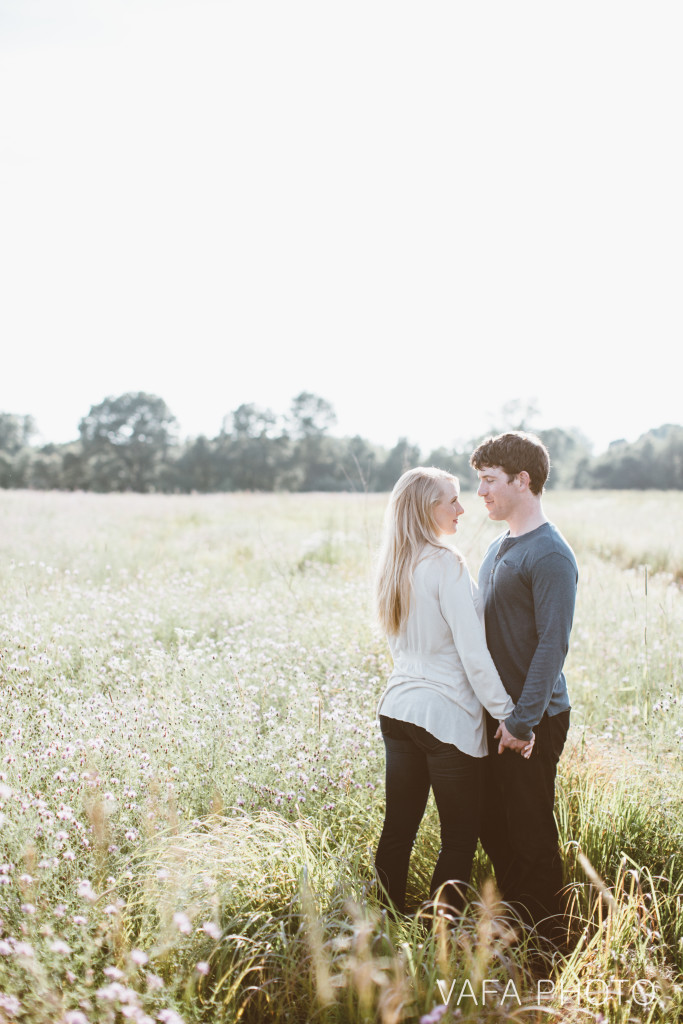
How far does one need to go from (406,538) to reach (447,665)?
1.84ft

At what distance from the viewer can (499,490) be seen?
9.29 ft

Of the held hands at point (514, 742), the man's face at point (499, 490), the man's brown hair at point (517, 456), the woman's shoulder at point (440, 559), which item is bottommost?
the held hands at point (514, 742)

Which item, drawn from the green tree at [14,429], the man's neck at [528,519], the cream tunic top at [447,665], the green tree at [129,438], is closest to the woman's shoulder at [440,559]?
the cream tunic top at [447,665]

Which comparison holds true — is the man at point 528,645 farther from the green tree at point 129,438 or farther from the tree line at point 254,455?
the green tree at point 129,438

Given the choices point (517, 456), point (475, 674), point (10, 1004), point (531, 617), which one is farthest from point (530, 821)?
point (10, 1004)

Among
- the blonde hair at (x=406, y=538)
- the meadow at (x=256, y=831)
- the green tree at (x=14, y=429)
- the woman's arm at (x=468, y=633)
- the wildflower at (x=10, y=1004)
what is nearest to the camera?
the wildflower at (x=10, y=1004)

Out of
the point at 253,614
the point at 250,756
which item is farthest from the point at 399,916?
the point at 253,614

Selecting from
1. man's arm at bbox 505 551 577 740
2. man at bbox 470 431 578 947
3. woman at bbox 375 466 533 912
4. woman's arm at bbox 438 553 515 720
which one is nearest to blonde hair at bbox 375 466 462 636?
woman at bbox 375 466 533 912

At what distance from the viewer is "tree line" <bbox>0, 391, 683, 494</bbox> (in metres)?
29.6

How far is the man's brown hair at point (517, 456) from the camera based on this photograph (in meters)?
2.79

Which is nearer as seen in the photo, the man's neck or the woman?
the woman

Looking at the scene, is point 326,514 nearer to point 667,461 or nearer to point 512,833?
point 512,833

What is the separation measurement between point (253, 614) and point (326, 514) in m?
9.16

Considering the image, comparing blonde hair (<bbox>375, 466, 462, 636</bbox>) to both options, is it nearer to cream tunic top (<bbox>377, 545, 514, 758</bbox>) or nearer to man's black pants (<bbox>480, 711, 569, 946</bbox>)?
cream tunic top (<bbox>377, 545, 514, 758</bbox>)
